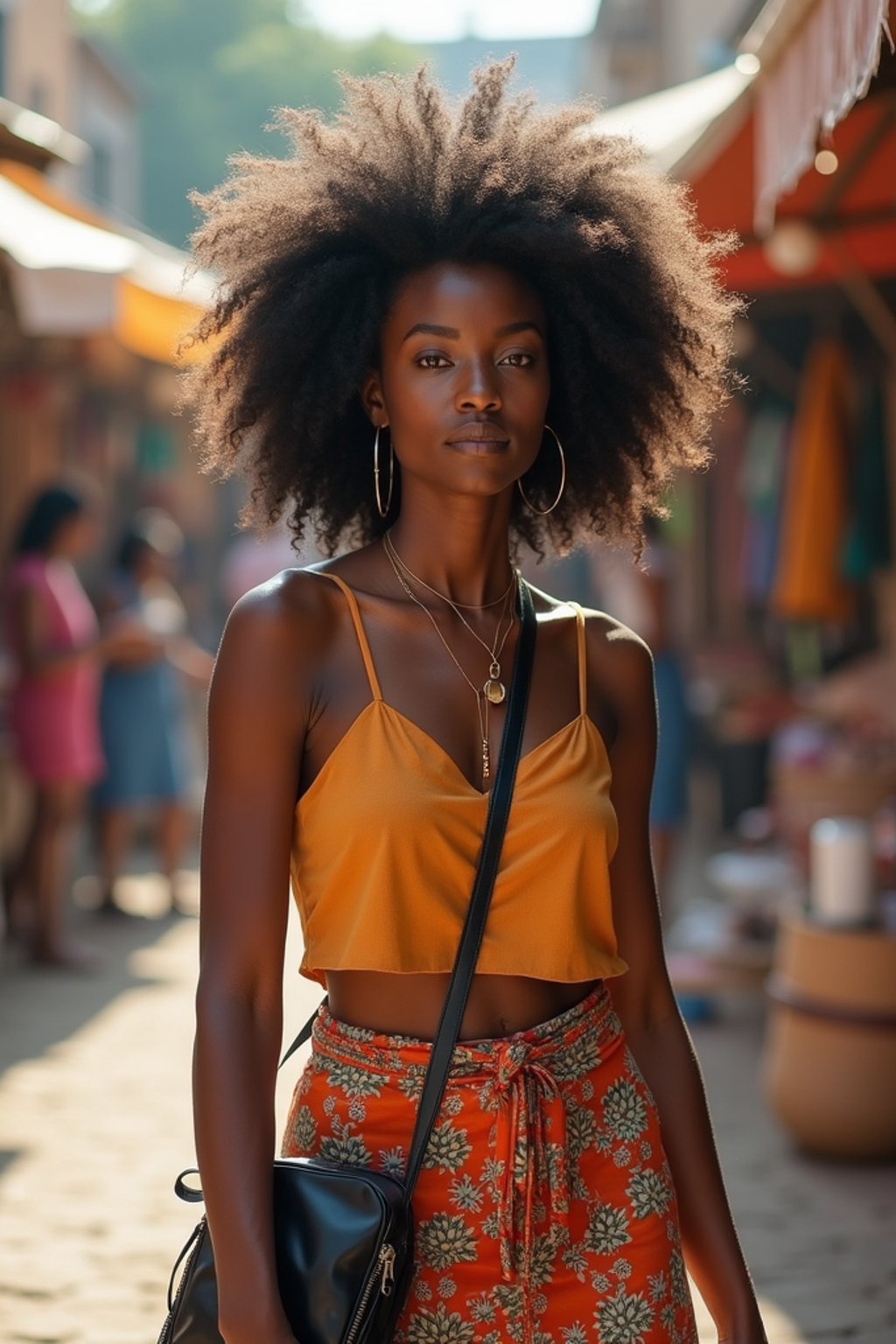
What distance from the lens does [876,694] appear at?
8758 mm

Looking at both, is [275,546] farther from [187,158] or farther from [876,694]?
[187,158]

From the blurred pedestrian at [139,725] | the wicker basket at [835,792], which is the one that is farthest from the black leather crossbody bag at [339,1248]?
the blurred pedestrian at [139,725]

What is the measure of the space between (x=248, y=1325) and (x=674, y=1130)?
716 mm

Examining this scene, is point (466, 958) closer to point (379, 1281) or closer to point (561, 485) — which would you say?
point (379, 1281)

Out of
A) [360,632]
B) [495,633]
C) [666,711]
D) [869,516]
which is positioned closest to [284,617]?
[360,632]

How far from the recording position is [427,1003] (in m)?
2.25

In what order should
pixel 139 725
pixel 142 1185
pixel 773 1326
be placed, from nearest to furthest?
pixel 773 1326 → pixel 142 1185 → pixel 139 725

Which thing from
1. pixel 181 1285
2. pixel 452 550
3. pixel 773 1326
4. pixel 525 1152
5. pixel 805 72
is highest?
pixel 805 72

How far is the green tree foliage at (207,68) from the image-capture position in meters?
51.4

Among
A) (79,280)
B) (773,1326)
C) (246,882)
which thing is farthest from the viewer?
(79,280)

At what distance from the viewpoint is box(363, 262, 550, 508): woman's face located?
2.32 metres

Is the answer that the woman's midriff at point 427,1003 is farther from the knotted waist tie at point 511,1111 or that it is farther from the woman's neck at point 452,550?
the woman's neck at point 452,550

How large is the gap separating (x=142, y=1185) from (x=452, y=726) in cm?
348

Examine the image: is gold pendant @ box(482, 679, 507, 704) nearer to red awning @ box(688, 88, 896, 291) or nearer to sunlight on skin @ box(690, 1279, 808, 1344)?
sunlight on skin @ box(690, 1279, 808, 1344)
